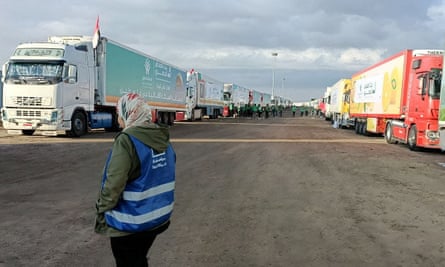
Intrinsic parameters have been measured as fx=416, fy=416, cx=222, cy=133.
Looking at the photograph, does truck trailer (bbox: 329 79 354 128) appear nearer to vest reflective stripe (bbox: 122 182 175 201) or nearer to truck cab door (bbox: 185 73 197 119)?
truck cab door (bbox: 185 73 197 119)

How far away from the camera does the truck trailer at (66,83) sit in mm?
16438

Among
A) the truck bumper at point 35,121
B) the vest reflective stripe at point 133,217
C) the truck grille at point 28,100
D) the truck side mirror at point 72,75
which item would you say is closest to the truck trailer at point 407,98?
the truck side mirror at point 72,75

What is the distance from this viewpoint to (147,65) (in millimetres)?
24797

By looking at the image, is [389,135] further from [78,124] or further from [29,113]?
[29,113]

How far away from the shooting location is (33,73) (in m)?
16.5

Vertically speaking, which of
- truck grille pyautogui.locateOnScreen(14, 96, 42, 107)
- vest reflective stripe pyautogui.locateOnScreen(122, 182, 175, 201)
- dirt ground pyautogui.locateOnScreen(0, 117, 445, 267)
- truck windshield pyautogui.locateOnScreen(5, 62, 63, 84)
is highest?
truck windshield pyautogui.locateOnScreen(5, 62, 63, 84)

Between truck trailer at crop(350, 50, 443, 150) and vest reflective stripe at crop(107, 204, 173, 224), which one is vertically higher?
truck trailer at crop(350, 50, 443, 150)

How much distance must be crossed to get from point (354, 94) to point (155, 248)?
27547mm

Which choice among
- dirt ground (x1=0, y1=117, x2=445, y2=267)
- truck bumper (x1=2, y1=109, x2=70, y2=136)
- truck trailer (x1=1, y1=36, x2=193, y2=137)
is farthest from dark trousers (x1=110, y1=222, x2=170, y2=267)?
truck bumper (x1=2, y1=109, x2=70, y2=136)

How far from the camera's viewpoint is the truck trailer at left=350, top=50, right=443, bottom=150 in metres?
15.5

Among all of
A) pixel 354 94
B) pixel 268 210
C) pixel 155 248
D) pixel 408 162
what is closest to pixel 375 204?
pixel 268 210

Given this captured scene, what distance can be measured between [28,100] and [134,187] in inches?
604

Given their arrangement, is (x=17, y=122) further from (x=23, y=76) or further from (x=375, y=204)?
(x=375, y=204)

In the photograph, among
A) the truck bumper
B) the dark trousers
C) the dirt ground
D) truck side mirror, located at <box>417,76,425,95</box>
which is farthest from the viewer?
the truck bumper
